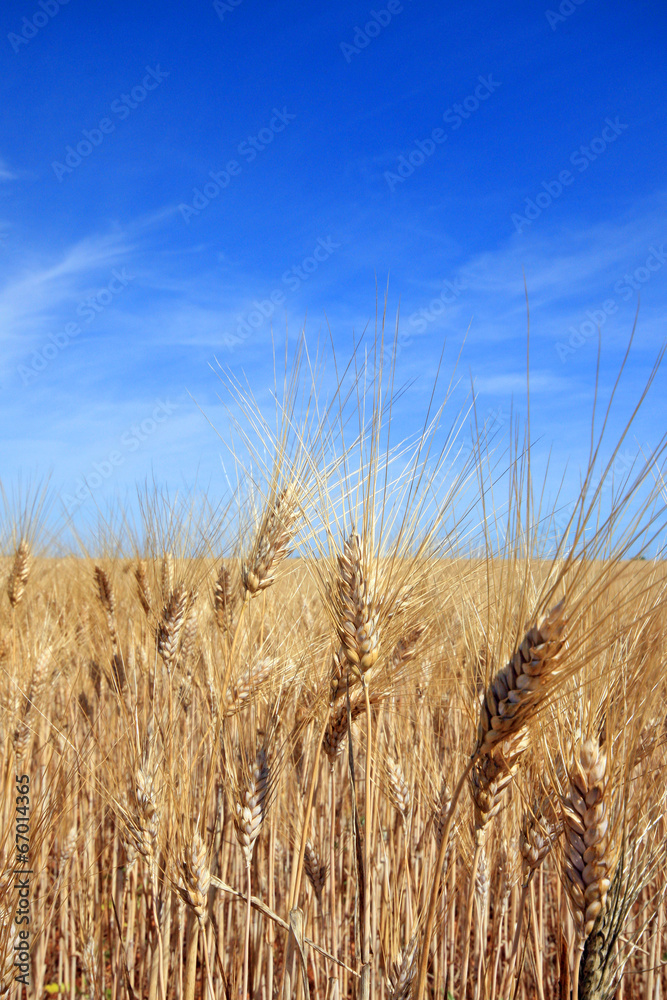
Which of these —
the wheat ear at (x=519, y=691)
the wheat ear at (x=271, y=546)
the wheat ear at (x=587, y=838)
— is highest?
the wheat ear at (x=271, y=546)

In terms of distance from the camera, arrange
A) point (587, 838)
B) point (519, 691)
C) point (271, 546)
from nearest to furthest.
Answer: point (519, 691)
point (587, 838)
point (271, 546)

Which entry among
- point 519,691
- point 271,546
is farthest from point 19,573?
point 519,691

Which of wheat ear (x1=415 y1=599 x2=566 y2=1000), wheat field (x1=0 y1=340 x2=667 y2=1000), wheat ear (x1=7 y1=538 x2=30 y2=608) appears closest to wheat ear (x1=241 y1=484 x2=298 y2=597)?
wheat field (x1=0 y1=340 x2=667 y2=1000)

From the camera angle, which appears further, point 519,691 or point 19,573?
point 19,573

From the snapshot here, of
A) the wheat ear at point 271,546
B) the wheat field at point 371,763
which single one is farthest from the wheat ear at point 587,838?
the wheat ear at point 271,546

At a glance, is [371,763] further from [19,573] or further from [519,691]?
[19,573]

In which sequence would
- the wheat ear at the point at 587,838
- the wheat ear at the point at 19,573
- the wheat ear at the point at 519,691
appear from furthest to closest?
the wheat ear at the point at 19,573 < the wheat ear at the point at 587,838 < the wheat ear at the point at 519,691

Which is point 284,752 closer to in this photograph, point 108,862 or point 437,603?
point 437,603

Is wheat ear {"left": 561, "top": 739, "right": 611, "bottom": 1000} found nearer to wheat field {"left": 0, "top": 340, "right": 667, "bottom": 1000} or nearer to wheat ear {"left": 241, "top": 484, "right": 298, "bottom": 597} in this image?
wheat field {"left": 0, "top": 340, "right": 667, "bottom": 1000}

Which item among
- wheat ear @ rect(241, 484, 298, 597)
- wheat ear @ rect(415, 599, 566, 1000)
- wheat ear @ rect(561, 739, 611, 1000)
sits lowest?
wheat ear @ rect(561, 739, 611, 1000)

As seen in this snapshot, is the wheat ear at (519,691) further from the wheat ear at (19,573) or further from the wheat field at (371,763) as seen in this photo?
the wheat ear at (19,573)

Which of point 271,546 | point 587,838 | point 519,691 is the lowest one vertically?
point 587,838

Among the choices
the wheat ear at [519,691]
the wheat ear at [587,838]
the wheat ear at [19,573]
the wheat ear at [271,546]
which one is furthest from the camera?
the wheat ear at [19,573]

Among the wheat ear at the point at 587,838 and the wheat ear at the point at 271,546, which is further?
the wheat ear at the point at 271,546
